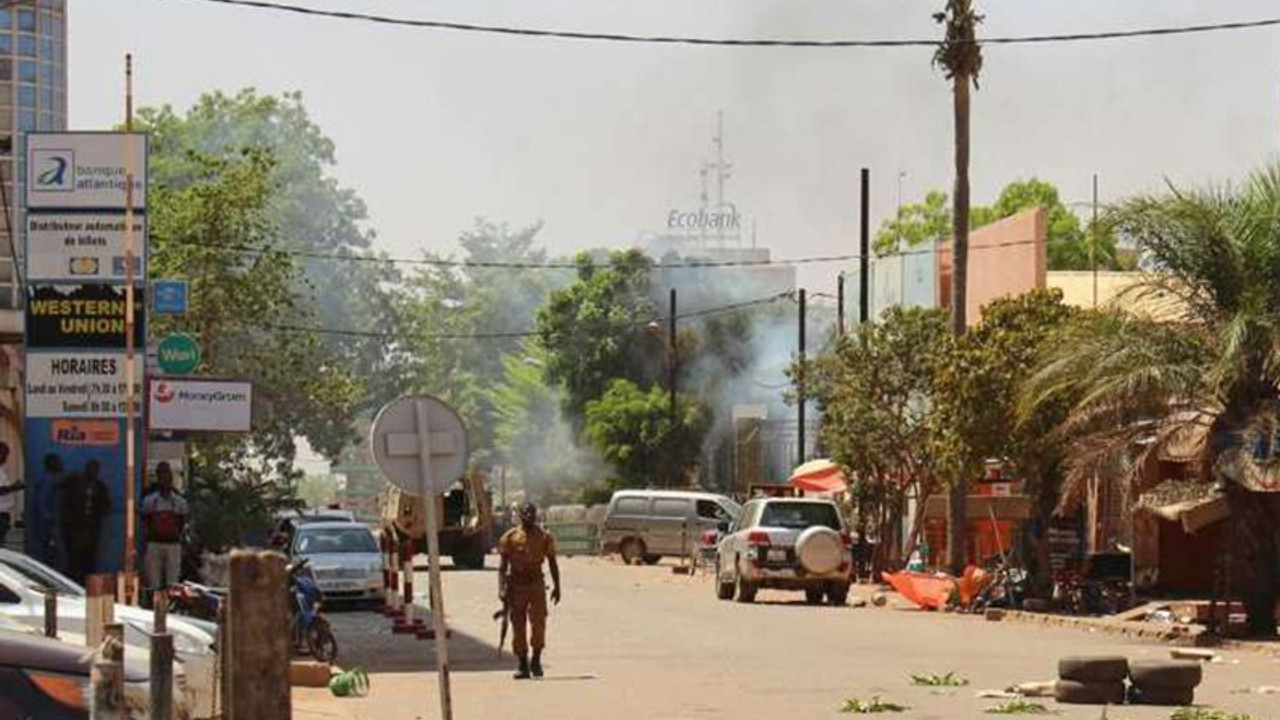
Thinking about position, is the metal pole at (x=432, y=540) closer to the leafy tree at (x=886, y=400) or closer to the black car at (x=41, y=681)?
the black car at (x=41, y=681)

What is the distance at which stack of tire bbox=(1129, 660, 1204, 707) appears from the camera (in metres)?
21.3

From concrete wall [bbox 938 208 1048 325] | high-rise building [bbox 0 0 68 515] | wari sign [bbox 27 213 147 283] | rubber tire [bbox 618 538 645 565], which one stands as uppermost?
high-rise building [bbox 0 0 68 515]

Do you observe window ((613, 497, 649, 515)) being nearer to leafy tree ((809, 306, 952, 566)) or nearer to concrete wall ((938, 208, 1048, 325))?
concrete wall ((938, 208, 1048, 325))

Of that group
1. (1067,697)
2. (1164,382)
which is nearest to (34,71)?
(1164,382)

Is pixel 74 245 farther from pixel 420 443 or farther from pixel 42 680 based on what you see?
pixel 42 680

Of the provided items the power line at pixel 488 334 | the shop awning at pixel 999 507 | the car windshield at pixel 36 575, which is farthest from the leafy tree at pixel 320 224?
the car windshield at pixel 36 575

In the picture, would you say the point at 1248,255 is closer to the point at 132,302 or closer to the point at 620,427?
the point at 132,302

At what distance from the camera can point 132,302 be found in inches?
1087

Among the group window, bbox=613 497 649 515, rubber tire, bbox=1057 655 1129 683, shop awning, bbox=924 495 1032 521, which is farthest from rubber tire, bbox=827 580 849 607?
window, bbox=613 497 649 515

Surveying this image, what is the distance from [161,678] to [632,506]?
57.1 metres

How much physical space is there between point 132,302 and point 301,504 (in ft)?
101

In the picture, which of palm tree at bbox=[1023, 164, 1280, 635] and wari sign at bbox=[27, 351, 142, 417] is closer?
wari sign at bbox=[27, 351, 142, 417]

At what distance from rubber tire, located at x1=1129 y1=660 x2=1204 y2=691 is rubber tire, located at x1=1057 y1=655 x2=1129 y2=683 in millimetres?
105

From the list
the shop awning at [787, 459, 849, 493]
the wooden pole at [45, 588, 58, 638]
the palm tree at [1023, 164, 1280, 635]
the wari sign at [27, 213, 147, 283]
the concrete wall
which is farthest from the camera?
the shop awning at [787, 459, 849, 493]
